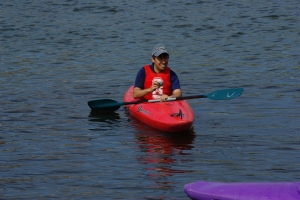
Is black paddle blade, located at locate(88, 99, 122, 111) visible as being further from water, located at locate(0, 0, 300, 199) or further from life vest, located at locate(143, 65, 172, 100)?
life vest, located at locate(143, 65, 172, 100)

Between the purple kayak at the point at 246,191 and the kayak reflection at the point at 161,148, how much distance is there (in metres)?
1.60

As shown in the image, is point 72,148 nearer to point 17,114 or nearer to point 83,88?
point 17,114

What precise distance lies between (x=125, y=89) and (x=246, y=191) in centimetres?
728

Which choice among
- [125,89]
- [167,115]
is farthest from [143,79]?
[125,89]

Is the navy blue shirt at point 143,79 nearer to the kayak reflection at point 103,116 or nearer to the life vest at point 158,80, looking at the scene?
the life vest at point 158,80

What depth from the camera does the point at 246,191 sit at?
239 inches

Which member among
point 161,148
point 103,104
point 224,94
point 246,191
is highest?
point 246,191

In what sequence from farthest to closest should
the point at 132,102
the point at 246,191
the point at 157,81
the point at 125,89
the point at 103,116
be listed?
the point at 125,89 → the point at 103,116 → the point at 132,102 → the point at 157,81 → the point at 246,191

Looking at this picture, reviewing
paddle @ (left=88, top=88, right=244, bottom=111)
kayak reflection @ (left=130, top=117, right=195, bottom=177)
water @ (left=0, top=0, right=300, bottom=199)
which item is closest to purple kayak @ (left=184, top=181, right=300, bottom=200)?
water @ (left=0, top=0, right=300, bottom=199)

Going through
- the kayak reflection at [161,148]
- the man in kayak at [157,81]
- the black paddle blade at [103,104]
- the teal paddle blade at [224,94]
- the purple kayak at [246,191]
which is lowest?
the kayak reflection at [161,148]

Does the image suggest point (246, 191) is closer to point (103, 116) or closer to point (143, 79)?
point (143, 79)

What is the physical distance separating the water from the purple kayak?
0.79 metres

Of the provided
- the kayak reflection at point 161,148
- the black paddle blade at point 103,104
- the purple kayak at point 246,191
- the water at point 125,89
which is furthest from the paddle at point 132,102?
the purple kayak at point 246,191

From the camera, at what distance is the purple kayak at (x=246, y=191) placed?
5.86 metres
